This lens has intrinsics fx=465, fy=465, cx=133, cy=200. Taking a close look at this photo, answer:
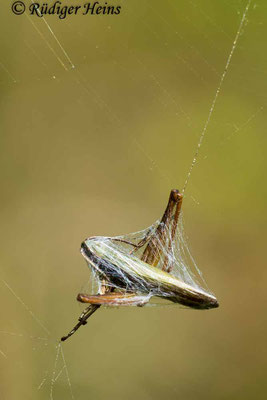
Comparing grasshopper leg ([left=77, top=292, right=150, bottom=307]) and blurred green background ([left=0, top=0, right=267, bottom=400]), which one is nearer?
grasshopper leg ([left=77, top=292, right=150, bottom=307])

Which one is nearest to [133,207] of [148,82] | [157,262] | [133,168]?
[133,168]
